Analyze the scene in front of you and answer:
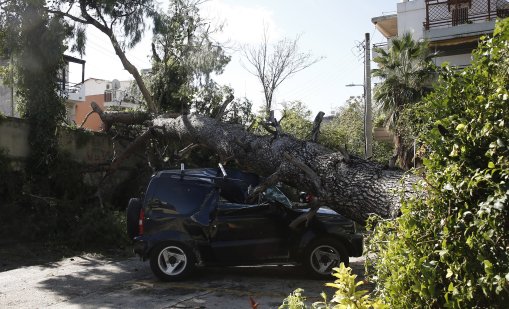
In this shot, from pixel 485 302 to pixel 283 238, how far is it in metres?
5.98

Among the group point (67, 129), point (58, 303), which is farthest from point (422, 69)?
point (58, 303)

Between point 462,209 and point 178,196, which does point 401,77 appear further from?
point 462,209

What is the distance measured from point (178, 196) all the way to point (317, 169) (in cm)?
250

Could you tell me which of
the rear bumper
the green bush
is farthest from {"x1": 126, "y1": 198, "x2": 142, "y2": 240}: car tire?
the green bush

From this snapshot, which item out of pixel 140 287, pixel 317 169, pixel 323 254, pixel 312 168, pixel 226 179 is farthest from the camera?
pixel 226 179

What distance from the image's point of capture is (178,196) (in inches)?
326

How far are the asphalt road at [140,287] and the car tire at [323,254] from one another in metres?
0.20

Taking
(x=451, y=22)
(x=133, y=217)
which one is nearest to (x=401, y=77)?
(x=451, y=22)

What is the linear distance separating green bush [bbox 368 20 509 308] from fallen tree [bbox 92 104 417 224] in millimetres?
617

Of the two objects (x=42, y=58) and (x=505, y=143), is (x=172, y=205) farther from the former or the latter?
(x=42, y=58)

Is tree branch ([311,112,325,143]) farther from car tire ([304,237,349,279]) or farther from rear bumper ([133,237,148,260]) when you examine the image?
rear bumper ([133,237,148,260])

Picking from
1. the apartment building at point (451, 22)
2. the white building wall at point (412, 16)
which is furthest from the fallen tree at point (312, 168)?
the white building wall at point (412, 16)

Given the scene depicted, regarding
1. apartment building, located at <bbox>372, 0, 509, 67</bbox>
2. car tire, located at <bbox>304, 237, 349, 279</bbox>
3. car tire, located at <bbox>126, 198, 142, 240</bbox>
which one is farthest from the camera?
apartment building, located at <bbox>372, 0, 509, 67</bbox>

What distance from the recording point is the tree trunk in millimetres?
5742
